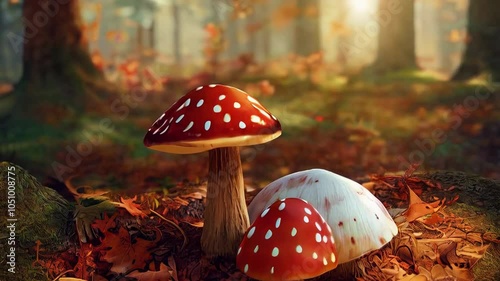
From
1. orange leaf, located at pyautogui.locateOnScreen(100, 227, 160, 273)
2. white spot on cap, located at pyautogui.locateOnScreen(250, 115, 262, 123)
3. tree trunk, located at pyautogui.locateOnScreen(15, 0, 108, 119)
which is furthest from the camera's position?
tree trunk, located at pyautogui.locateOnScreen(15, 0, 108, 119)

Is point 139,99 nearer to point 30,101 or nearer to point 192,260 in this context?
point 30,101

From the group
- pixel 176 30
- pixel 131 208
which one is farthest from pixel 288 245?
pixel 176 30

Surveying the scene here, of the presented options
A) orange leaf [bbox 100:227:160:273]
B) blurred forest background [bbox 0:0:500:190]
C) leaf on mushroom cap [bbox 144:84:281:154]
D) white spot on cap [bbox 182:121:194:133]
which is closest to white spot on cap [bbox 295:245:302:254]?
leaf on mushroom cap [bbox 144:84:281:154]

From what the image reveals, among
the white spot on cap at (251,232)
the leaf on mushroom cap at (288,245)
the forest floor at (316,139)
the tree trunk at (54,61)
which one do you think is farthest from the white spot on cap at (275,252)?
the tree trunk at (54,61)

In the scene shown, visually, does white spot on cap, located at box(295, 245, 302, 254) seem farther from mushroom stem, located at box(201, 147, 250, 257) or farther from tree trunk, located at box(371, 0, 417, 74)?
tree trunk, located at box(371, 0, 417, 74)

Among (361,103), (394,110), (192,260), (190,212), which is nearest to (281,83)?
(361,103)

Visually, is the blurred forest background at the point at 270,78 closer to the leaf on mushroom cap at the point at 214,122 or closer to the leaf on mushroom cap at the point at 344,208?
the leaf on mushroom cap at the point at 344,208
